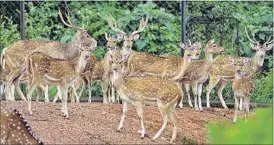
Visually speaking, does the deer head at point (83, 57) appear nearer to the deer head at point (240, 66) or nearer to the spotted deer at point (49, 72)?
the spotted deer at point (49, 72)

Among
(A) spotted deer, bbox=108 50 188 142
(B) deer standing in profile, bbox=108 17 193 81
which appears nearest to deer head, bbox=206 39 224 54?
(B) deer standing in profile, bbox=108 17 193 81

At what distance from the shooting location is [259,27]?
12797 millimetres

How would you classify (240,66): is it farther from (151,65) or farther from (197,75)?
(151,65)

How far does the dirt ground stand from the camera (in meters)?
7.59

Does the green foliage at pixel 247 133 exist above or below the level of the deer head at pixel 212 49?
below

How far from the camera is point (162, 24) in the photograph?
12.9 m

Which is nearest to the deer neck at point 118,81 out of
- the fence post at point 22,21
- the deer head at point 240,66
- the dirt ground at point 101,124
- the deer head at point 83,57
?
the dirt ground at point 101,124

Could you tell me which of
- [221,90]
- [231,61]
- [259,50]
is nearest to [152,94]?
[231,61]

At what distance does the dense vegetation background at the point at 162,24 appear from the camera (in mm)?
12492

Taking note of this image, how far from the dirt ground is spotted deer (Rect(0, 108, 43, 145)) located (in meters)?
1.12

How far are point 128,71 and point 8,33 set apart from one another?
3.12 metres

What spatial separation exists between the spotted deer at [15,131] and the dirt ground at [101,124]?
3.69 feet

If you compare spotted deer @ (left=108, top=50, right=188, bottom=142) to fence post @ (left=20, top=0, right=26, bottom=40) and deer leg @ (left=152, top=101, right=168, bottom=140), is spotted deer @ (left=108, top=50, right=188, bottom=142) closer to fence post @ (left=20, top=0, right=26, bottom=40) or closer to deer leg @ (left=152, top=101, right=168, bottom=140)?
deer leg @ (left=152, top=101, right=168, bottom=140)

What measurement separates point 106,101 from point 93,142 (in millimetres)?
3579
